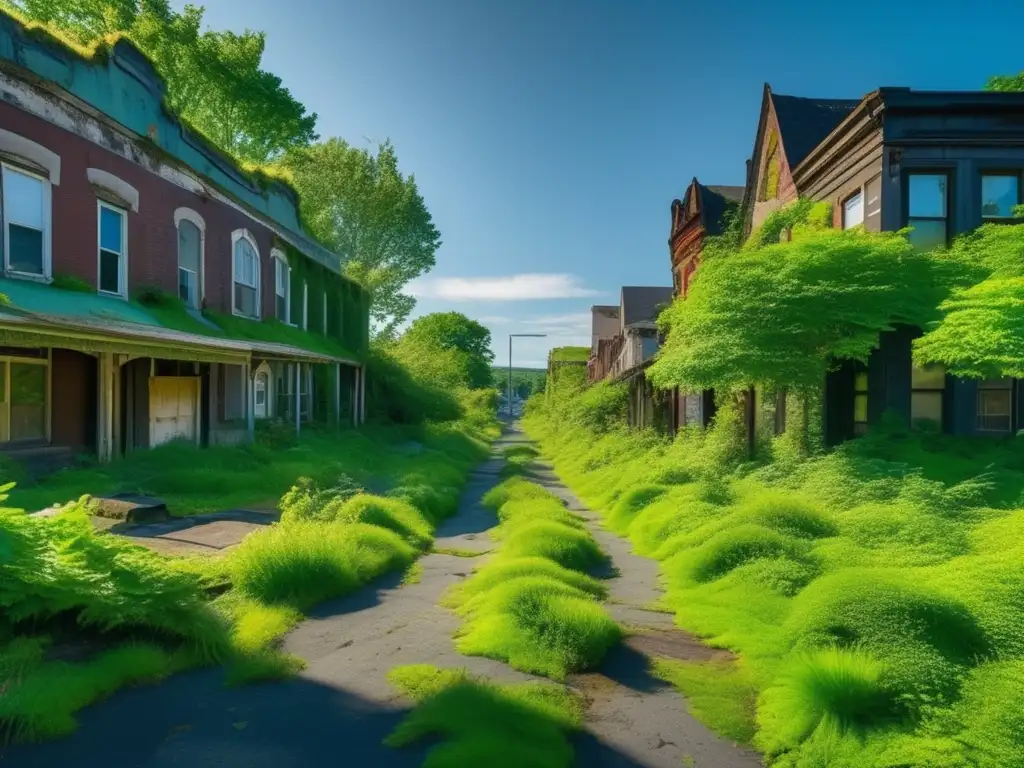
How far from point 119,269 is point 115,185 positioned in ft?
5.46

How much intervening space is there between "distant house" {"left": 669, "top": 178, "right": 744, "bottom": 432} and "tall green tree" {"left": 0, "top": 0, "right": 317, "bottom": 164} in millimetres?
17704

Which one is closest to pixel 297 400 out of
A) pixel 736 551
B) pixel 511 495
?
pixel 511 495

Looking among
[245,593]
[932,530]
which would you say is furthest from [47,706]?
[932,530]

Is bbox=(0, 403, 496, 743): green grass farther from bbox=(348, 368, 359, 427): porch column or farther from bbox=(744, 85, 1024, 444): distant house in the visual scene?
bbox=(348, 368, 359, 427): porch column

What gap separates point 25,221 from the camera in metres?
12.2

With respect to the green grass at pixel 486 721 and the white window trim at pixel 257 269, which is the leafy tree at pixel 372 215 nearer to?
the white window trim at pixel 257 269

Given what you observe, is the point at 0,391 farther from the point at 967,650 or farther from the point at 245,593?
the point at 967,650

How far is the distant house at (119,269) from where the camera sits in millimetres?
11812

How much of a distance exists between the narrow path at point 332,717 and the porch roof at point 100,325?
6684mm

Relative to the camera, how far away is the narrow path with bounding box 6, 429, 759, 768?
384cm

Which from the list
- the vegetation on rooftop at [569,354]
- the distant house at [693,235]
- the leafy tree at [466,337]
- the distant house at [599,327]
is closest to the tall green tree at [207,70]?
the distant house at [693,235]

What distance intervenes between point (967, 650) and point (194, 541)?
7438 millimetres

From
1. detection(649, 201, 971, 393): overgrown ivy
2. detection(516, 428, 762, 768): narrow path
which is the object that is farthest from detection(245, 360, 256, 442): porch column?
detection(516, 428, 762, 768): narrow path

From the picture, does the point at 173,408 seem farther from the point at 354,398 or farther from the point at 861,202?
the point at 861,202
